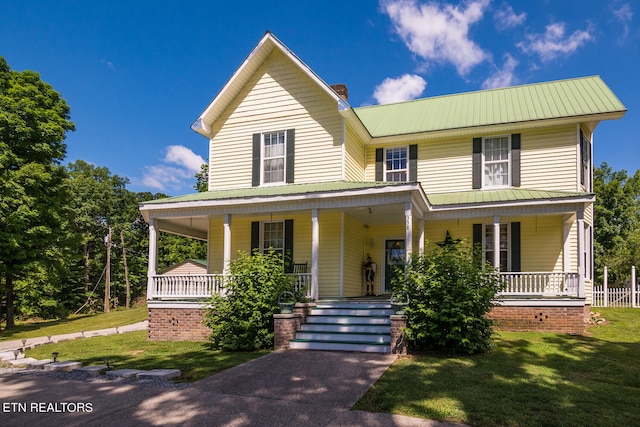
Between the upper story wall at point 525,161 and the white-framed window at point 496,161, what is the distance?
0.13 m

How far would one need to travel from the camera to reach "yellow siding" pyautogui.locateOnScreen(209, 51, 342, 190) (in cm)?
1488

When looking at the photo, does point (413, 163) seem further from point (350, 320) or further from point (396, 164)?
point (350, 320)

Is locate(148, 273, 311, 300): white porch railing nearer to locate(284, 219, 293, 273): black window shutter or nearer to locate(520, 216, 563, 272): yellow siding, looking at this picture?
locate(284, 219, 293, 273): black window shutter

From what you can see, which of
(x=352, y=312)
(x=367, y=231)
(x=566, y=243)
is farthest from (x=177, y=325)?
(x=566, y=243)

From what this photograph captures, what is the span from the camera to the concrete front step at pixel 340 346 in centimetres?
1004

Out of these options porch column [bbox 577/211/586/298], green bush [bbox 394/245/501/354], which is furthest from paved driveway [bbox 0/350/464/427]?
porch column [bbox 577/211/586/298]

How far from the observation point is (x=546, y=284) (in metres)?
13.8

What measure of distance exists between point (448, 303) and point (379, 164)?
26.7 feet

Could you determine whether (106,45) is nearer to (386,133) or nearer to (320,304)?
(386,133)

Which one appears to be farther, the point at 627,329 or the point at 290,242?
the point at 290,242

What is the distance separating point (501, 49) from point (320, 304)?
46.1 feet

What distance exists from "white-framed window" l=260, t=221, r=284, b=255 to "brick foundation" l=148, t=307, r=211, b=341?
322 cm

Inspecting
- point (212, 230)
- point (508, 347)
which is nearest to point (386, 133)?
point (212, 230)

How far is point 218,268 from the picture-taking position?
52.6ft
